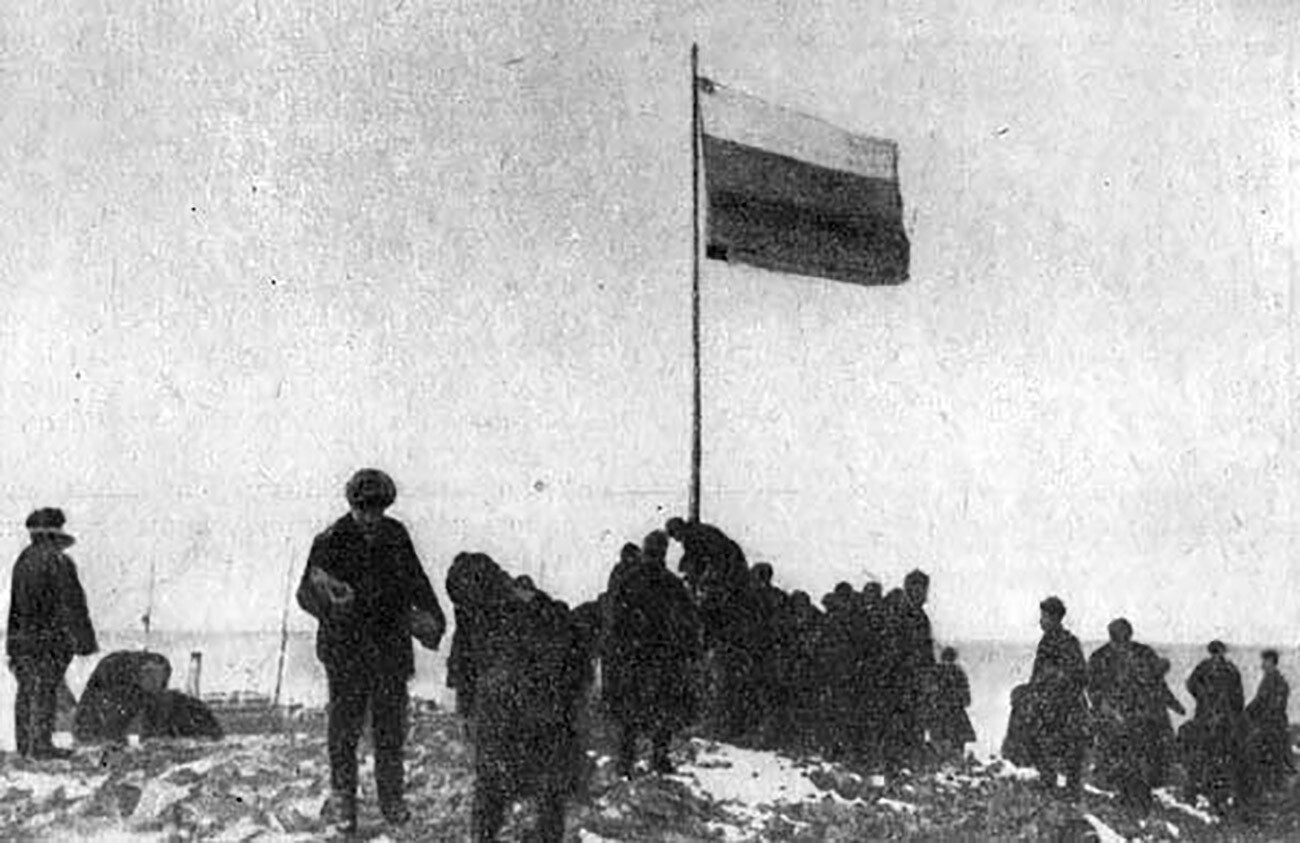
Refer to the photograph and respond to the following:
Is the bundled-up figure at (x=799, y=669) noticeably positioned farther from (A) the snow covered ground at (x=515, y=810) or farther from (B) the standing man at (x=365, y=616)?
(B) the standing man at (x=365, y=616)

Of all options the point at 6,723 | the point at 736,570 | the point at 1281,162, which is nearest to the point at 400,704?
the point at 736,570

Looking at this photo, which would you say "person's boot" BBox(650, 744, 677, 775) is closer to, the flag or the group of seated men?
the group of seated men

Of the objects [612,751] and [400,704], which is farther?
[612,751]

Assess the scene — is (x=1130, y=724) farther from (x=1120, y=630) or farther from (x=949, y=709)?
(x=949, y=709)

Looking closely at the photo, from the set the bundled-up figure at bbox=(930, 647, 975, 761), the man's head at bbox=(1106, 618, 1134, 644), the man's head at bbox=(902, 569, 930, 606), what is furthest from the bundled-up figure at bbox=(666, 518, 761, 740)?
the man's head at bbox=(1106, 618, 1134, 644)

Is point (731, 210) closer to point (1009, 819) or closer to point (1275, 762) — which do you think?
point (1009, 819)

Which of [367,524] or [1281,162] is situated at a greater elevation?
[1281,162]
